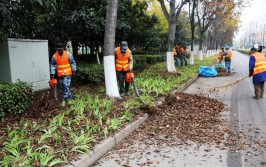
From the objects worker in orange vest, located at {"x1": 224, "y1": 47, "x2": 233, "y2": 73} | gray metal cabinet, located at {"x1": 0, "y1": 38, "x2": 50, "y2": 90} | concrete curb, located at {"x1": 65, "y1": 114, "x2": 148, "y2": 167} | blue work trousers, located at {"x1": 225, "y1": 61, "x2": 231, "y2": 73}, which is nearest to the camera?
concrete curb, located at {"x1": 65, "y1": 114, "x2": 148, "y2": 167}

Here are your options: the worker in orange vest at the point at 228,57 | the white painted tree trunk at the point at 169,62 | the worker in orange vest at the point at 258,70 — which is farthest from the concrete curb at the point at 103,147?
the worker in orange vest at the point at 228,57

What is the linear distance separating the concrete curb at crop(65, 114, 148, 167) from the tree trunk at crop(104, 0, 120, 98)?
6.43 ft

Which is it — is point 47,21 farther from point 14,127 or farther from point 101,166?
point 101,166

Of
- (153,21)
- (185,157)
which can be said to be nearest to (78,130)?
(185,157)

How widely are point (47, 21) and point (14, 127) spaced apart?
8.53m

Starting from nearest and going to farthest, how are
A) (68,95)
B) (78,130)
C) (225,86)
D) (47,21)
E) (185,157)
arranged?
(185,157) < (78,130) < (68,95) < (225,86) < (47,21)

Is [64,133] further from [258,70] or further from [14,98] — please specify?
[258,70]

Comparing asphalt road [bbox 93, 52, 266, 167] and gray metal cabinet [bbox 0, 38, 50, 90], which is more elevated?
gray metal cabinet [bbox 0, 38, 50, 90]

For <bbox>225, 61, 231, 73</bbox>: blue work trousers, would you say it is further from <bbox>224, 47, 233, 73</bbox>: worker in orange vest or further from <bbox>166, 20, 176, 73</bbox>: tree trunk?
<bbox>166, 20, 176, 73</bbox>: tree trunk

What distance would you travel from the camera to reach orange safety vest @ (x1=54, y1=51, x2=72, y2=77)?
23.6ft

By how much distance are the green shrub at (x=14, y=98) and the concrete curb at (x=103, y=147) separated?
7.97ft

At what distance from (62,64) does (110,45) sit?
140 cm

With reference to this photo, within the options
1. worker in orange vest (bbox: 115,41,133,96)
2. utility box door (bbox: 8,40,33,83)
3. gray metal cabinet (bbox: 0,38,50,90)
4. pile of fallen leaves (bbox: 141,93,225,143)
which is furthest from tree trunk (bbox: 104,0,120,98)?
utility box door (bbox: 8,40,33,83)

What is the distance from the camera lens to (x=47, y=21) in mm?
12664
